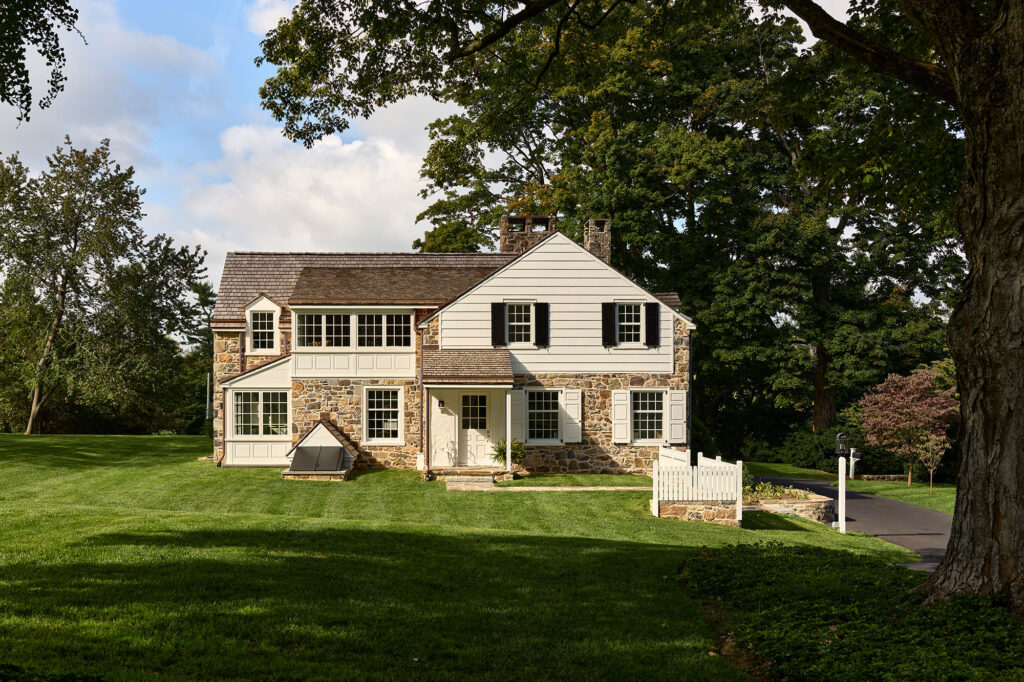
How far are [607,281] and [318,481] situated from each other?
9918 mm

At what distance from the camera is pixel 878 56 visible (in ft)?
27.6

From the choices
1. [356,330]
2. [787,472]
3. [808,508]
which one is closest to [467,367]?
[356,330]

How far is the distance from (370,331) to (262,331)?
407 cm

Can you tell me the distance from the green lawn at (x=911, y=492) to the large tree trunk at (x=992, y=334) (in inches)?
595

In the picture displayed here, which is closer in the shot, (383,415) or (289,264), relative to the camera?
(383,415)

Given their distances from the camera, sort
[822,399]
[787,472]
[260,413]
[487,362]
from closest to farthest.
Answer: [487,362]
[260,413]
[787,472]
[822,399]

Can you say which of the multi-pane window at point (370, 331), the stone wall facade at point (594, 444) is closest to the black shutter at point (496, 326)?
the stone wall facade at point (594, 444)

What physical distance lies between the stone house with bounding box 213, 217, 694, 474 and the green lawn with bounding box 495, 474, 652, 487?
521 mm

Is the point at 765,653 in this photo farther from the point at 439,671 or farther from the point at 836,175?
the point at 836,175

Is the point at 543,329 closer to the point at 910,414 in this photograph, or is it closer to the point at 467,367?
the point at 467,367

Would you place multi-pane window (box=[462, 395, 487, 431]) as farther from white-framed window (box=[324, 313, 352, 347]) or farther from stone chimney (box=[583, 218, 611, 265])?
stone chimney (box=[583, 218, 611, 265])

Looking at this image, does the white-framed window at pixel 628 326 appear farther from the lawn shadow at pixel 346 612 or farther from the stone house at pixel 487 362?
the lawn shadow at pixel 346 612

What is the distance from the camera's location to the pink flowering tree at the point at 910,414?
83.4 feet

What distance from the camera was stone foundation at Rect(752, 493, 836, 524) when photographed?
17688 millimetres
